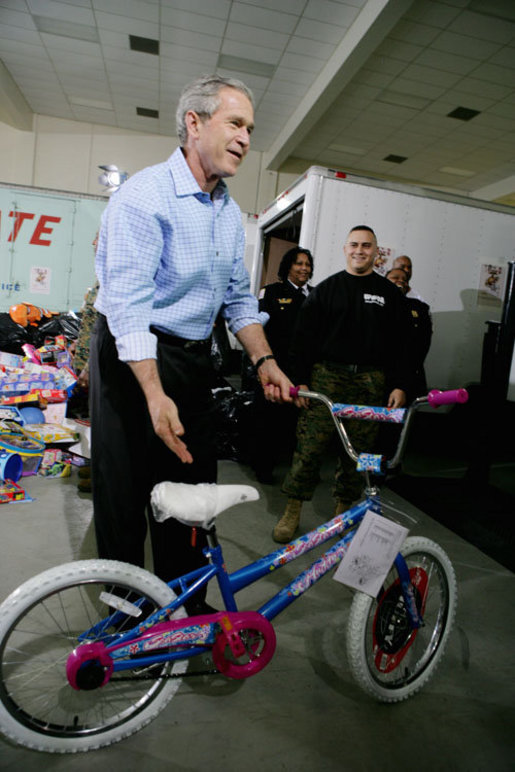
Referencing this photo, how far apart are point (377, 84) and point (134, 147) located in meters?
5.73

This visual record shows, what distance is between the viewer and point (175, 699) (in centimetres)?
154

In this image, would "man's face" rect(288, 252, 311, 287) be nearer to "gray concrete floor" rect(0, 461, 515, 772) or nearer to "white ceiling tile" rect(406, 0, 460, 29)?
"gray concrete floor" rect(0, 461, 515, 772)

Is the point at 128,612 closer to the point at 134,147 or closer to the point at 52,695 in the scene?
the point at 52,695

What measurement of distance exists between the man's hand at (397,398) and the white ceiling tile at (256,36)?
6383 millimetres

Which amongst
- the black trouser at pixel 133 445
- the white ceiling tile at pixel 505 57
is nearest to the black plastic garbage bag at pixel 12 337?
the black trouser at pixel 133 445

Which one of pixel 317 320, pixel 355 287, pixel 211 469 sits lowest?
pixel 211 469

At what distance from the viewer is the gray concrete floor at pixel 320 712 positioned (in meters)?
1.35

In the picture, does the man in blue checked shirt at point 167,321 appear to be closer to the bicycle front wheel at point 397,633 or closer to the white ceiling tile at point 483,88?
the bicycle front wheel at point 397,633

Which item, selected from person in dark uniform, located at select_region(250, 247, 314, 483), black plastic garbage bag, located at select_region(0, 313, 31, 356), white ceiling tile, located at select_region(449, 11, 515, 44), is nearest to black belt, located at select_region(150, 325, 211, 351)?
person in dark uniform, located at select_region(250, 247, 314, 483)

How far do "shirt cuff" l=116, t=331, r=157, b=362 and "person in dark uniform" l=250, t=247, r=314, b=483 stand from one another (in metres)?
2.59

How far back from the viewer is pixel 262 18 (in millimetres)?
6082

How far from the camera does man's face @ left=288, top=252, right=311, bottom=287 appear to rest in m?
3.86

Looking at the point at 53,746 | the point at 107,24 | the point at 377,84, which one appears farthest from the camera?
the point at 377,84

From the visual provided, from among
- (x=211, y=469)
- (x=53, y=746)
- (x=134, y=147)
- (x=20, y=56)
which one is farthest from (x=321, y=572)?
(x=134, y=147)
